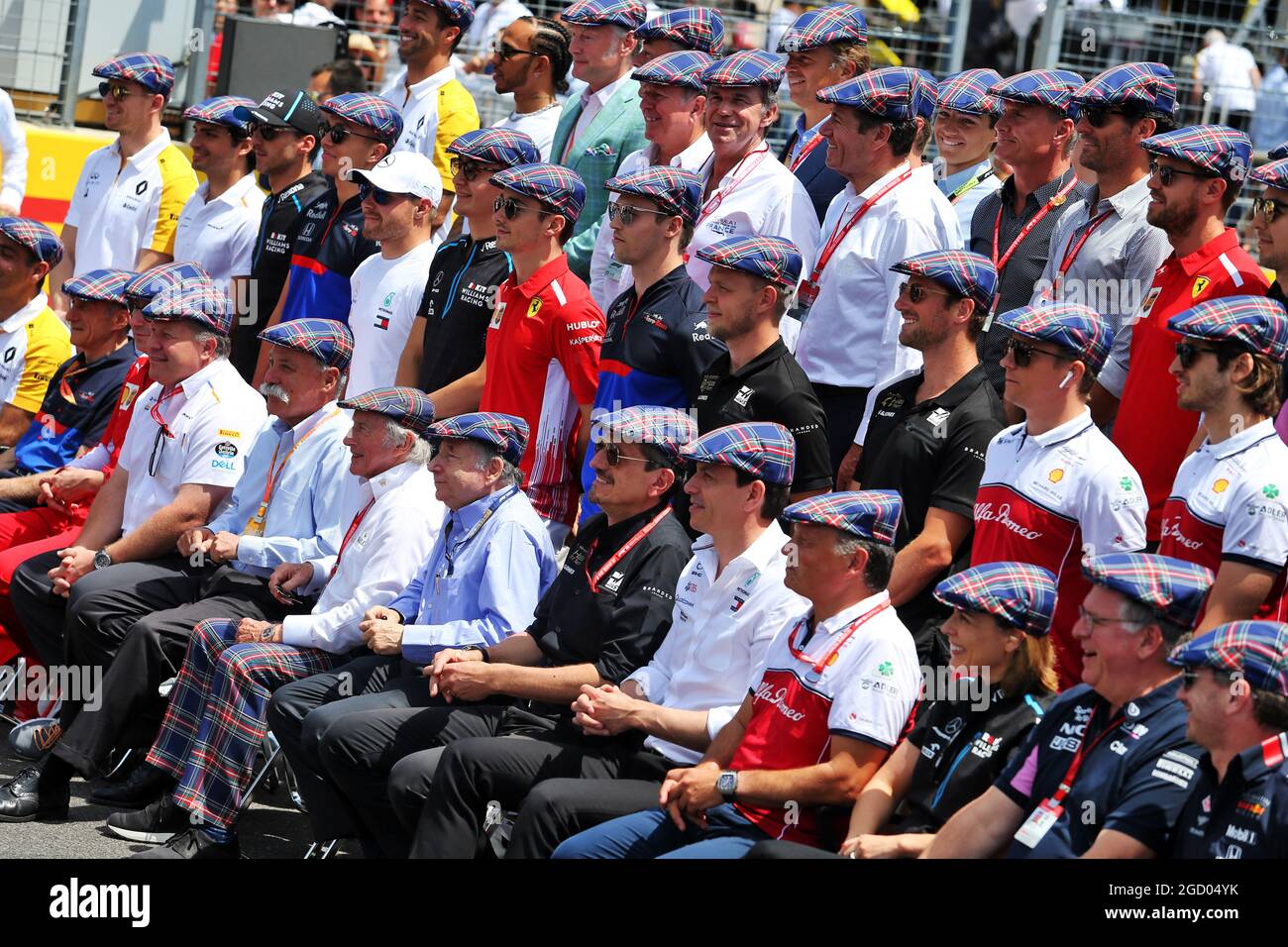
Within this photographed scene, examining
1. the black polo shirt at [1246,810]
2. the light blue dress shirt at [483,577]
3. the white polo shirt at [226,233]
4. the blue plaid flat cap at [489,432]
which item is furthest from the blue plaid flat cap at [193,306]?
the black polo shirt at [1246,810]

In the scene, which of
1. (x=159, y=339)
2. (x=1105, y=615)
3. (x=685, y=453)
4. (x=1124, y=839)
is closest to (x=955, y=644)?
(x=1105, y=615)

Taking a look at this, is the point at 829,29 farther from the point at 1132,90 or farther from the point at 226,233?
the point at 226,233

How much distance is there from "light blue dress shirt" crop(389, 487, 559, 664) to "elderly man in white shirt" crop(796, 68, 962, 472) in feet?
4.14

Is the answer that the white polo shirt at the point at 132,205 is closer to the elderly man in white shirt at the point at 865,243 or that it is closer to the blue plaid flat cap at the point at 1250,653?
the elderly man in white shirt at the point at 865,243

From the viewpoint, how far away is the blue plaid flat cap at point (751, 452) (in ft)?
19.1

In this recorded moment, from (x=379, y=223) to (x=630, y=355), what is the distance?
2025 millimetres

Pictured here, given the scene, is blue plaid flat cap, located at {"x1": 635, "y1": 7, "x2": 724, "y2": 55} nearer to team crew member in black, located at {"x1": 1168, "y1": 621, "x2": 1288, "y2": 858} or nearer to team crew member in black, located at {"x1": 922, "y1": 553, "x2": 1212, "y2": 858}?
team crew member in black, located at {"x1": 922, "y1": 553, "x2": 1212, "y2": 858}

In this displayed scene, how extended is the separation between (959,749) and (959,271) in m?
1.85

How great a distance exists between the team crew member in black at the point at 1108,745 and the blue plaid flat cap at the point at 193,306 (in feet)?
15.6

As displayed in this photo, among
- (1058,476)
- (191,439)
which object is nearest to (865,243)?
(1058,476)

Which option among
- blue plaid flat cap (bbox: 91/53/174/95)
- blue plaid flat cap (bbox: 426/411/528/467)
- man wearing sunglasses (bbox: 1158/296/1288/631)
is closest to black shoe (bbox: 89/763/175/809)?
blue plaid flat cap (bbox: 426/411/528/467)

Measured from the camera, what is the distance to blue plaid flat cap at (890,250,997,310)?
6105mm

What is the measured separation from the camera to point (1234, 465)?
526 centimetres

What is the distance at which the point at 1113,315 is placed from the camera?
22.2ft
